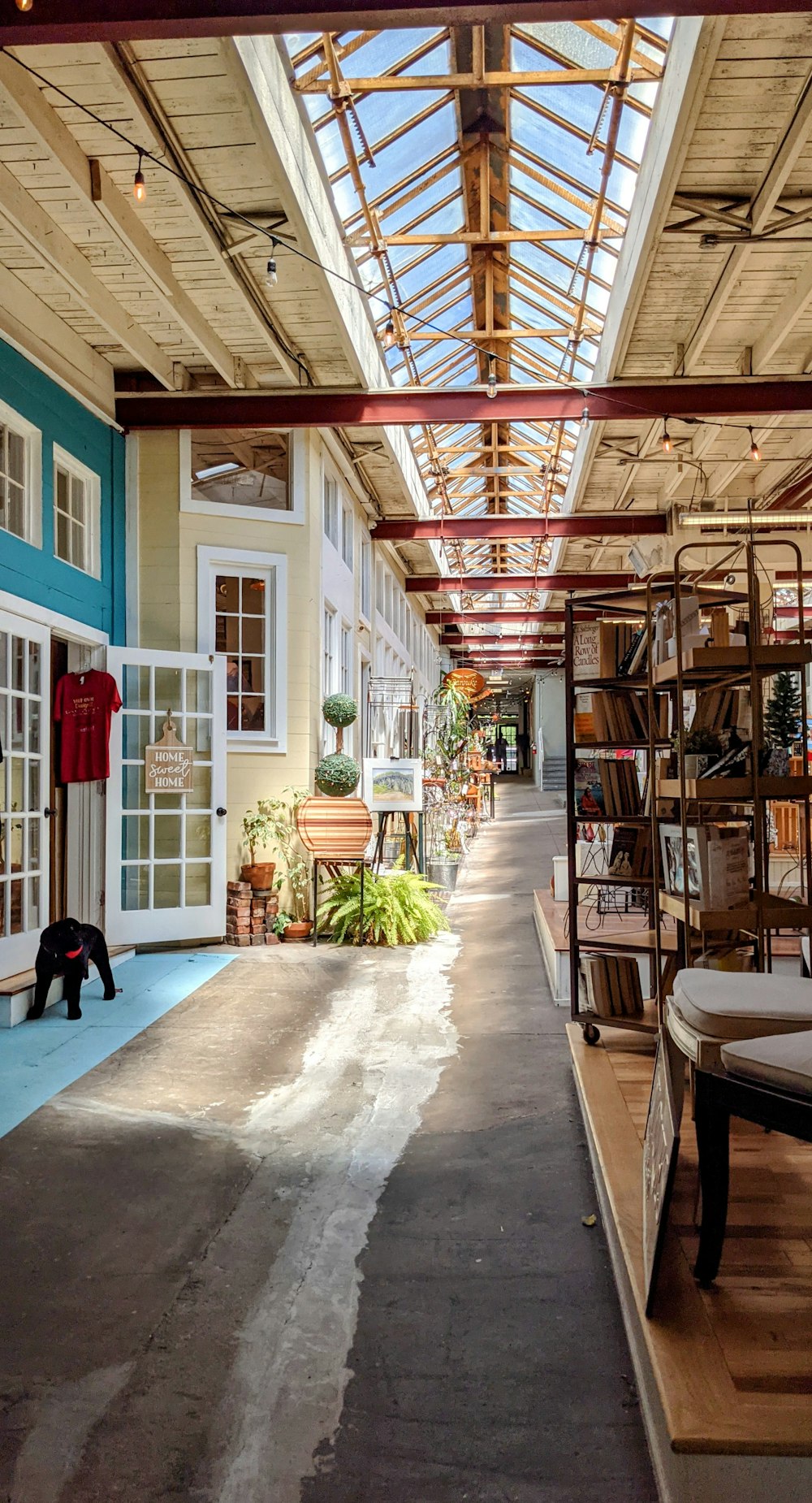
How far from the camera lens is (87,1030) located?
5625 millimetres

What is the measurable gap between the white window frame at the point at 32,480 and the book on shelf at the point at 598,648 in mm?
3599

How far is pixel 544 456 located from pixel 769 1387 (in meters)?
12.7

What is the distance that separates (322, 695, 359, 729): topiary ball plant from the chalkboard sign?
6605mm

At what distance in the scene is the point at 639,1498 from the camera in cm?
199

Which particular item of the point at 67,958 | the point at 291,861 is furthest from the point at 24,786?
the point at 291,861

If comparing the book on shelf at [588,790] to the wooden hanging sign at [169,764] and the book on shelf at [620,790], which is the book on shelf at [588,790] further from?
the wooden hanging sign at [169,764]

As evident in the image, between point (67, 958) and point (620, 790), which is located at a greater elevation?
point (620, 790)

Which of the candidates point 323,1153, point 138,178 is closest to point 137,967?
point 323,1153

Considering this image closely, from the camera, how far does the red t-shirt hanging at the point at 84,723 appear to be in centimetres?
711

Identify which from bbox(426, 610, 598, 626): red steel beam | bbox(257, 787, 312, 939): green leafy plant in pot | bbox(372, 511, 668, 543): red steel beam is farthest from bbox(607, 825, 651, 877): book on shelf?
bbox(426, 610, 598, 626): red steel beam

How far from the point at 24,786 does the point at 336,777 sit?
9.49 feet

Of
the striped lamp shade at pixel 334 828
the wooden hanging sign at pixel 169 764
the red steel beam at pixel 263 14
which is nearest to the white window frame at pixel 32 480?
the wooden hanging sign at pixel 169 764

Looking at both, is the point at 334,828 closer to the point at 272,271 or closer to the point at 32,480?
the point at 32,480

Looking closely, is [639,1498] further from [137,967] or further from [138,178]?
[137,967]
